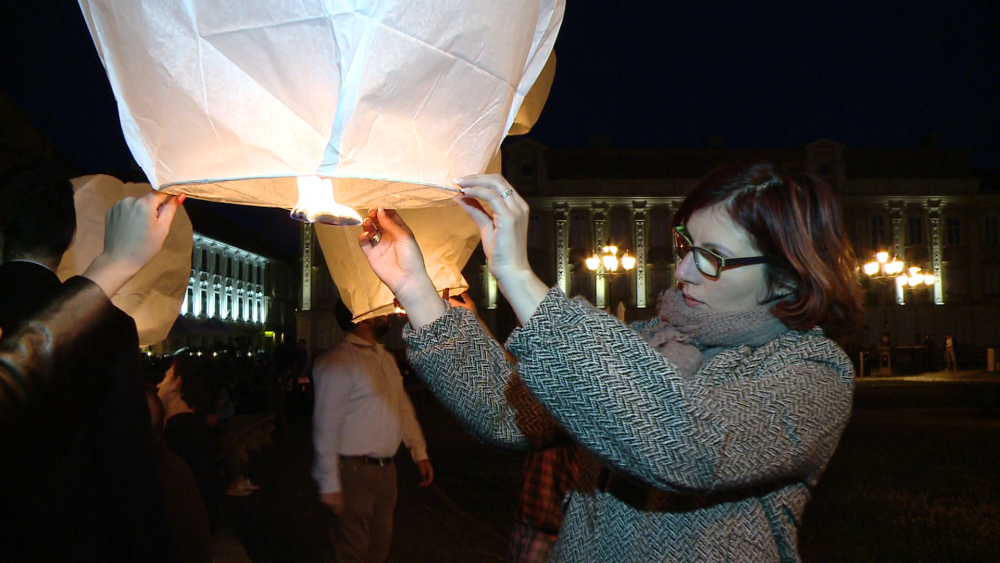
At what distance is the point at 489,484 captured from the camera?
9633 millimetres

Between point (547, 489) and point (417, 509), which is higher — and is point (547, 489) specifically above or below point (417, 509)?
above

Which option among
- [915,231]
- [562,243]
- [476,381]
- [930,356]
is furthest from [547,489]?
[915,231]

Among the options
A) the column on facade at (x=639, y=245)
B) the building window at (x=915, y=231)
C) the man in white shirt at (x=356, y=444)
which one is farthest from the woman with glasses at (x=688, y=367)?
the building window at (x=915, y=231)

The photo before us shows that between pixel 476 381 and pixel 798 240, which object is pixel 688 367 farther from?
pixel 476 381

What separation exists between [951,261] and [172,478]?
55805 mm

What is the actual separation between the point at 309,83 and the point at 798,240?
0.93 m

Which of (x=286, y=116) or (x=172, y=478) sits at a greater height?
(x=286, y=116)

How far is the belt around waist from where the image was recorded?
4.50 meters

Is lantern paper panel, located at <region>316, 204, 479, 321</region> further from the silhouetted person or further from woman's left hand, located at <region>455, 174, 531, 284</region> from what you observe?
the silhouetted person

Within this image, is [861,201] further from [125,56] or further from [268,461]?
[125,56]

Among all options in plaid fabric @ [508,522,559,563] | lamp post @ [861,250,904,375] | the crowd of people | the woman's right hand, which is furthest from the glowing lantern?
lamp post @ [861,250,904,375]

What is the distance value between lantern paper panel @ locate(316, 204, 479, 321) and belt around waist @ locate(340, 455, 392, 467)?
1.89m

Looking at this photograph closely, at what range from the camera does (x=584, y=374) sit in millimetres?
1106

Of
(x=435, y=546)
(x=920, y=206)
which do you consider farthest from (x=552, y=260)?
(x=435, y=546)
